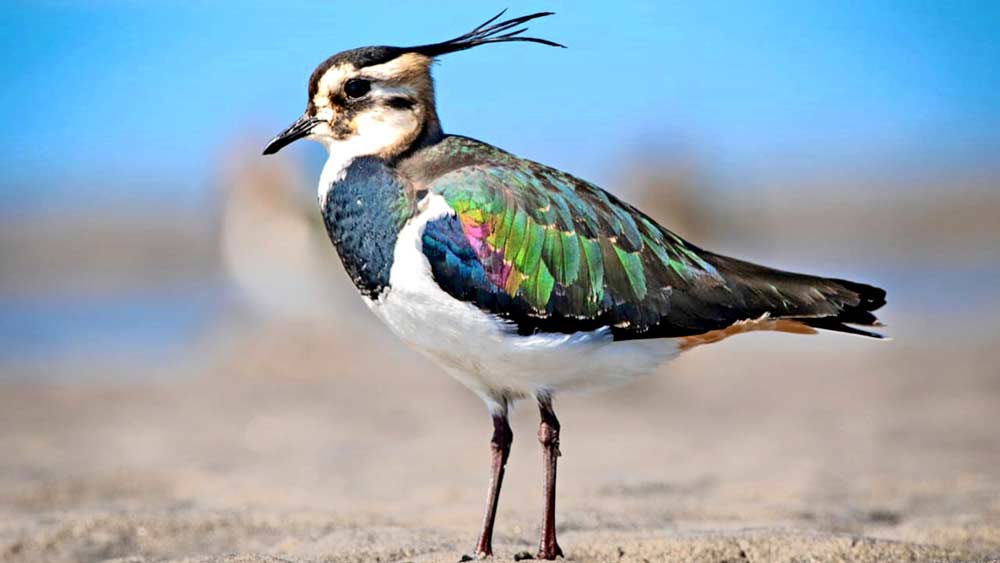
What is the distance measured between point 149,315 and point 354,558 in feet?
46.9

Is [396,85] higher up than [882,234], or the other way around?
[882,234]

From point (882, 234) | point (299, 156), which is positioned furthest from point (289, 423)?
point (882, 234)

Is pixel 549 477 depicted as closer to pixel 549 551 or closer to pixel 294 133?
pixel 549 551

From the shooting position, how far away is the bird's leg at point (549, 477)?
4.72m

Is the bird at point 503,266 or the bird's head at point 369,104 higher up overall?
the bird's head at point 369,104

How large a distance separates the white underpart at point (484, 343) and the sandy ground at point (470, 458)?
69 centimetres

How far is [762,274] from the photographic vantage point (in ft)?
16.4

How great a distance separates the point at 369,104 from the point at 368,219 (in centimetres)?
54

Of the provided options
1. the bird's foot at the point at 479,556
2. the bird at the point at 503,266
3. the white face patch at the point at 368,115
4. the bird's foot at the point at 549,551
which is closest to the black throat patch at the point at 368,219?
the bird at the point at 503,266

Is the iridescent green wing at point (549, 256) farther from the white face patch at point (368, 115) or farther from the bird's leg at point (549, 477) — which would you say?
the bird's leg at point (549, 477)

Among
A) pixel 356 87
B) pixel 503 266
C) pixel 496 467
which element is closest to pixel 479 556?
pixel 496 467

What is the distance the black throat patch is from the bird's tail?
4.32 feet

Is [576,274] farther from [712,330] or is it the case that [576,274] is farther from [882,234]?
[882,234]

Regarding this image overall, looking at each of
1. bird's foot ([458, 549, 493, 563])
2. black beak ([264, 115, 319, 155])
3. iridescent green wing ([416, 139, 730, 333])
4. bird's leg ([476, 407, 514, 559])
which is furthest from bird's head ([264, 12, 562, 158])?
bird's foot ([458, 549, 493, 563])
